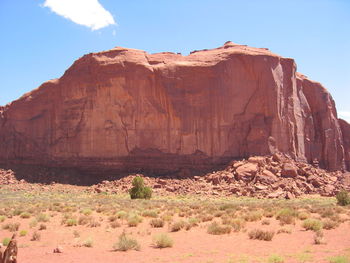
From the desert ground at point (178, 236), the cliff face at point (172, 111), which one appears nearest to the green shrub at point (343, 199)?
the desert ground at point (178, 236)

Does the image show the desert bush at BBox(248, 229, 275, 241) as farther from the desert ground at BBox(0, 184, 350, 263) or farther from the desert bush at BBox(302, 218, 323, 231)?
the desert bush at BBox(302, 218, 323, 231)

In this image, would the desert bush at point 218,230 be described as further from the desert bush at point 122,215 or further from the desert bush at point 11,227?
the desert bush at point 11,227

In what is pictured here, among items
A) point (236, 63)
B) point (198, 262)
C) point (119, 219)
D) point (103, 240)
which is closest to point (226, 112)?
point (236, 63)

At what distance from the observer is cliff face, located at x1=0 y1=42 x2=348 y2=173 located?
3969cm

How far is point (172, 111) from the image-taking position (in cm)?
4056

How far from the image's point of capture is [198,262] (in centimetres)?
1002

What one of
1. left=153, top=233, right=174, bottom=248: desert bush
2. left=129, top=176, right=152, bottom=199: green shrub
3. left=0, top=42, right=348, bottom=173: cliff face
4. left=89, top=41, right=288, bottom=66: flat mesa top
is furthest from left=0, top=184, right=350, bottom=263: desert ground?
left=89, top=41, right=288, bottom=66: flat mesa top

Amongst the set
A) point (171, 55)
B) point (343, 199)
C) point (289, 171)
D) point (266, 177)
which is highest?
point (171, 55)

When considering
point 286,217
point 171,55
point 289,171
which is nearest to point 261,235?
point 286,217

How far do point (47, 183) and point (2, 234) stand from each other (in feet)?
92.8

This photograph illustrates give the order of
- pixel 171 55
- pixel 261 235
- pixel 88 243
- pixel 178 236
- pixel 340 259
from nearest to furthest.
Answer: pixel 340 259 → pixel 88 243 → pixel 261 235 → pixel 178 236 → pixel 171 55

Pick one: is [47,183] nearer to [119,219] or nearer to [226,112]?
[226,112]

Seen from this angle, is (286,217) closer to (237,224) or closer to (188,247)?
(237,224)

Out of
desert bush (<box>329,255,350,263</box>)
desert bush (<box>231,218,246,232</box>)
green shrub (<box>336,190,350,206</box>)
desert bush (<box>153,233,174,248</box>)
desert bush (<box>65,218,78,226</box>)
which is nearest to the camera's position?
desert bush (<box>329,255,350,263</box>)
